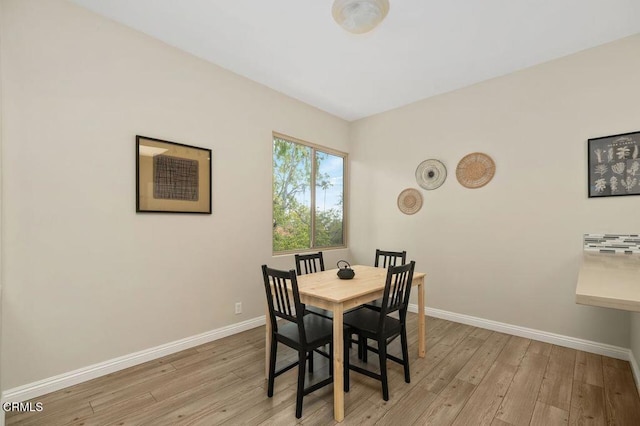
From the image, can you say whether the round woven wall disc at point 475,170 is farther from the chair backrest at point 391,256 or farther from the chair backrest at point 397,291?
the chair backrest at point 397,291

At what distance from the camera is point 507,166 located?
329 centimetres

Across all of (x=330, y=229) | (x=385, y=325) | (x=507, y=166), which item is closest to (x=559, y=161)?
(x=507, y=166)

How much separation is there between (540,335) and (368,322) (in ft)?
6.91

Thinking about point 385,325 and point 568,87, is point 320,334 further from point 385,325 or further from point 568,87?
point 568,87

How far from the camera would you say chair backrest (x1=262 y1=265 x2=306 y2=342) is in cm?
191

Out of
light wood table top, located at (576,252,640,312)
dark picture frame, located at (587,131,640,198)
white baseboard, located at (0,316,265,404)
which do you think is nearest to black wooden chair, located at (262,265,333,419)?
white baseboard, located at (0,316,265,404)

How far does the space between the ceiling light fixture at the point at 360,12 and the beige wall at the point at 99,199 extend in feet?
5.18

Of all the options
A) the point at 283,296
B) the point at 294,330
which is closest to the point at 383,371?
the point at 294,330

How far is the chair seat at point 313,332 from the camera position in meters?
1.97

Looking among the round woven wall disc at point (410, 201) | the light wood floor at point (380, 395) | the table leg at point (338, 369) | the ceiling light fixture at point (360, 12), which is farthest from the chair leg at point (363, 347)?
the ceiling light fixture at point (360, 12)

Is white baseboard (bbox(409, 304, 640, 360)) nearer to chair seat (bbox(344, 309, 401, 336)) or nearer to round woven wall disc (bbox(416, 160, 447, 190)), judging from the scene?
round woven wall disc (bbox(416, 160, 447, 190))

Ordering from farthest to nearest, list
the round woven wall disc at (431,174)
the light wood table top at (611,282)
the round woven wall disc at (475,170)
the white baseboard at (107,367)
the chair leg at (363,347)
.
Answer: the round woven wall disc at (431,174) → the round woven wall disc at (475,170) → the chair leg at (363,347) → the white baseboard at (107,367) → the light wood table top at (611,282)

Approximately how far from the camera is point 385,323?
2178 mm

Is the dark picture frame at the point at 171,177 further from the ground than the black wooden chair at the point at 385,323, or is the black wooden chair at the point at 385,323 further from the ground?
the dark picture frame at the point at 171,177
